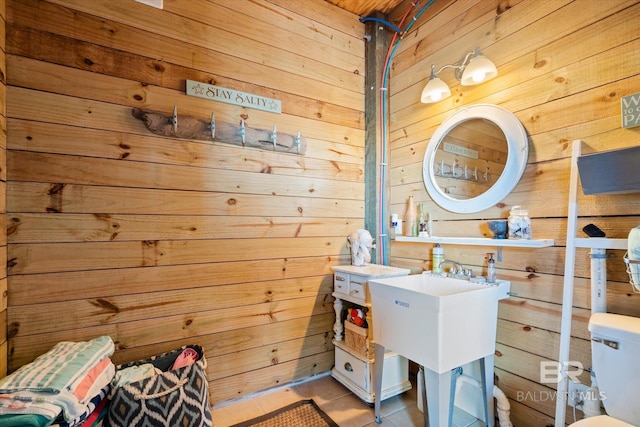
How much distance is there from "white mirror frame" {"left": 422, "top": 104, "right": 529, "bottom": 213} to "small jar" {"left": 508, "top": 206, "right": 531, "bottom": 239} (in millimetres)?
137

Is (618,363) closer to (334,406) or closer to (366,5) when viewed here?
(334,406)

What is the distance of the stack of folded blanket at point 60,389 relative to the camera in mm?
944

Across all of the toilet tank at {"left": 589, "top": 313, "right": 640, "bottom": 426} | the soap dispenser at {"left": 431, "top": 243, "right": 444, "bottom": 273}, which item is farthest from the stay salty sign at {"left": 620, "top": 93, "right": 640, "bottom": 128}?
the soap dispenser at {"left": 431, "top": 243, "right": 444, "bottom": 273}

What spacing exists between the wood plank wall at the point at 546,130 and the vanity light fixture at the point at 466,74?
55 mm

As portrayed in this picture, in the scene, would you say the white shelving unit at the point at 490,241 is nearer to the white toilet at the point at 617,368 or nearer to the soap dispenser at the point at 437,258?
the soap dispenser at the point at 437,258

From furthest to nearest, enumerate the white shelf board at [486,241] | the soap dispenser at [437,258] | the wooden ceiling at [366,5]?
the wooden ceiling at [366,5]
the soap dispenser at [437,258]
the white shelf board at [486,241]

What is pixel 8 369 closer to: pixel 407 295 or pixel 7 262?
pixel 7 262

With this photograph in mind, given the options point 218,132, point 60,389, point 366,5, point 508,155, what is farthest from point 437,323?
point 366,5

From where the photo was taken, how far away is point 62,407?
0.99m

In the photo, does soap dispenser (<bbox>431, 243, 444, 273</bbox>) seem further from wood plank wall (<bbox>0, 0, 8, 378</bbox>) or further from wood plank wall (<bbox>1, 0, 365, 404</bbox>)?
wood plank wall (<bbox>0, 0, 8, 378</bbox>)

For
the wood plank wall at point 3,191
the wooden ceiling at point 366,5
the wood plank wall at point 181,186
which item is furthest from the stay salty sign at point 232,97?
the wooden ceiling at point 366,5

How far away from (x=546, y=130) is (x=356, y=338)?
156 cm

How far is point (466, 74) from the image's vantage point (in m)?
1.61

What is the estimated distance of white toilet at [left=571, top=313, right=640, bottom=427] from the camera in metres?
0.98
